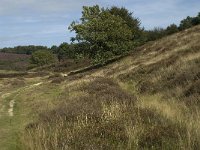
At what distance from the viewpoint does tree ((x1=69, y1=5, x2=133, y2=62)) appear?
198ft

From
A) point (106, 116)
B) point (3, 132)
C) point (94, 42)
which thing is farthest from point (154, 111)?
point (94, 42)

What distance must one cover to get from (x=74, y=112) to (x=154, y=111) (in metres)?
2.58

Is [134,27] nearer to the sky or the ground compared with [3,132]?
nearer to the sky

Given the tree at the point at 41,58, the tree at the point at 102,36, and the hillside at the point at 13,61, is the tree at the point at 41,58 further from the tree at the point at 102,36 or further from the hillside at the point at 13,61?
the tree at the point at 102,36

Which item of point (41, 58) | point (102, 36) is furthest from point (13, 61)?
point (102, 36)

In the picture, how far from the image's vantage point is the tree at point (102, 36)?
198ft

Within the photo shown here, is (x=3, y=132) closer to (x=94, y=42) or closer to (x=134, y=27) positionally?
(x=94, y=42)

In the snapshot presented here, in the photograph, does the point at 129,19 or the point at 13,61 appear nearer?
the point at 129,19

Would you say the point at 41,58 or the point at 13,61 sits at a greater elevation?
the point at 41,58

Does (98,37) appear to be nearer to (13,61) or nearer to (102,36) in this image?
(102,36)

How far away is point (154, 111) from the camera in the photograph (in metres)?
13.7

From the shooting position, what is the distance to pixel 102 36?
197ft

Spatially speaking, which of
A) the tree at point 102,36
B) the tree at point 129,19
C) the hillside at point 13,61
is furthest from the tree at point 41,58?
the tree at point 102,36

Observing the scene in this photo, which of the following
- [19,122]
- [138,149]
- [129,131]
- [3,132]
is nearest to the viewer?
[138,149]
